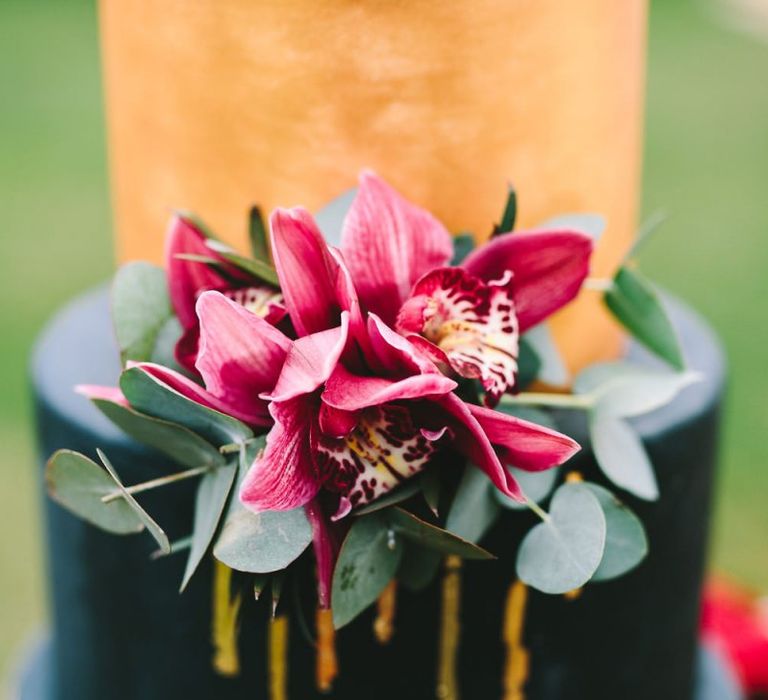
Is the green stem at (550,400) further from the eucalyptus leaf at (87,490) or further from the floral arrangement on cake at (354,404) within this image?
the eucalyptus leaf at (87,490)

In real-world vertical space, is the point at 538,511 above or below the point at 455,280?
below

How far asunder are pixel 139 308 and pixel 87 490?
122 mm

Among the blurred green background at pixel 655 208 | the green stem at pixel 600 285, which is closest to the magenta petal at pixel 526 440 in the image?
the green stem at pixel 600 285

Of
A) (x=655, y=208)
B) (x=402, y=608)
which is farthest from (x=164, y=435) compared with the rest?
(x=655, y=208)

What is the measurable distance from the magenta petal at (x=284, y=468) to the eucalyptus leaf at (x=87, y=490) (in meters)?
0.10

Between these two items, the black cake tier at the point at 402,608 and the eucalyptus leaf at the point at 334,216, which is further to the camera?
the black cake tier at the point at 402,608

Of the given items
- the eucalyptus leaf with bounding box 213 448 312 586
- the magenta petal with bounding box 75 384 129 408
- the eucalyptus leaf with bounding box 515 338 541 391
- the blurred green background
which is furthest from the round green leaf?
the blurred green background

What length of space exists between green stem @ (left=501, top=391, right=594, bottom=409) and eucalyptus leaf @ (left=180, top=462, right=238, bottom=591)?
0.19 metres

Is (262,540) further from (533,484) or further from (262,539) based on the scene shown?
(533,484)

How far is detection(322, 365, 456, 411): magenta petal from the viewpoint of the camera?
58 cm

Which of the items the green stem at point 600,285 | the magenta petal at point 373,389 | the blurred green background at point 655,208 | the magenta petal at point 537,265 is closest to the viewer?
the magenta petal at point 373,389

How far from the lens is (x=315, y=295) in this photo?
2.10 ft

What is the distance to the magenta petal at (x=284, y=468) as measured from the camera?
598 mm

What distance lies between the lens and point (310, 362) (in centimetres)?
60
